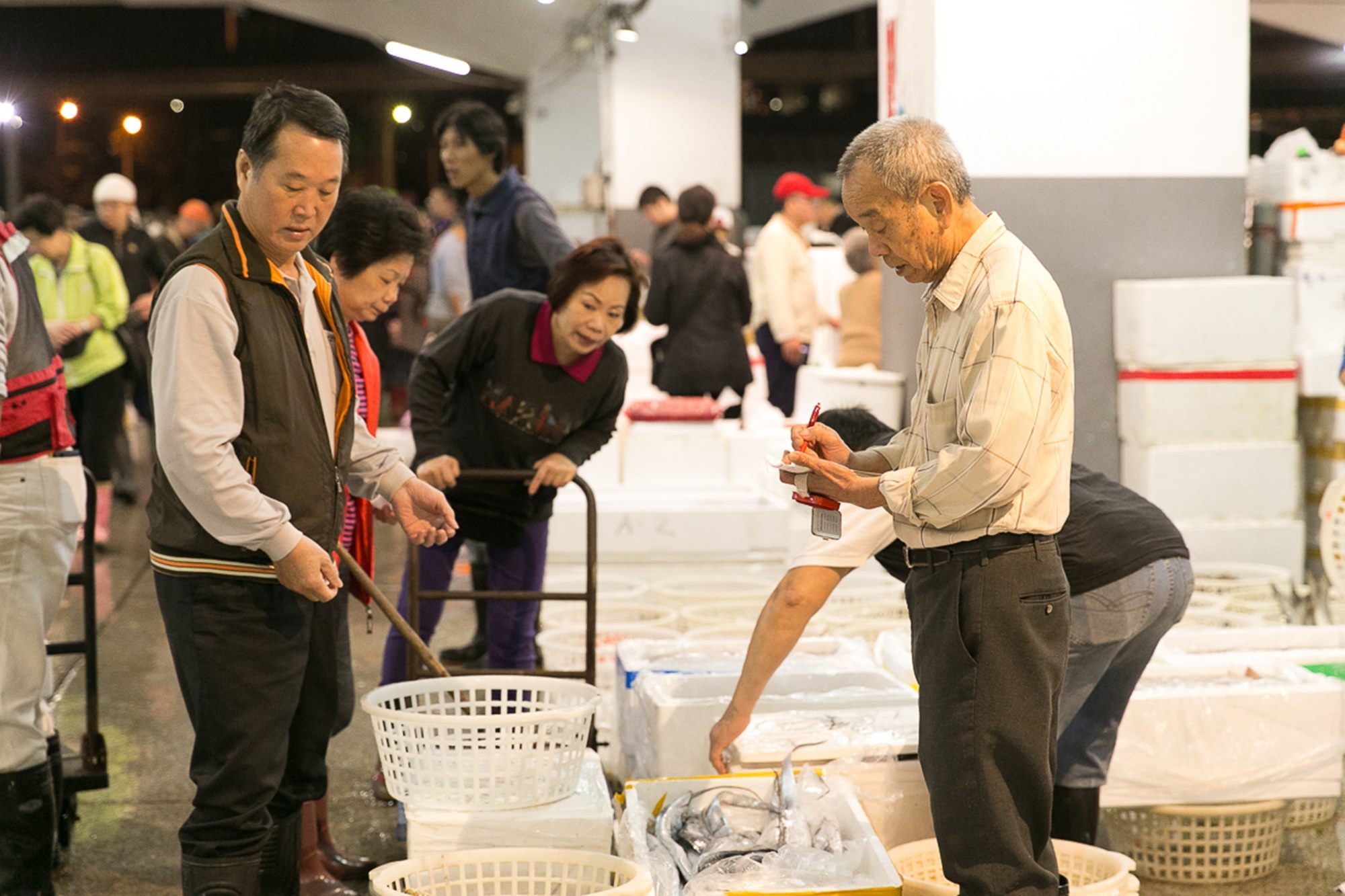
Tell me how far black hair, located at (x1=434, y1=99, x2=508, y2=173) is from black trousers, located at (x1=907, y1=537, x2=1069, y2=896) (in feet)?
10.1

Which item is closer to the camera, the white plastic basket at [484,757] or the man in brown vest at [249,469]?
the man in brown vest at [249,469]

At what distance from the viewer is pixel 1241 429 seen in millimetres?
5797

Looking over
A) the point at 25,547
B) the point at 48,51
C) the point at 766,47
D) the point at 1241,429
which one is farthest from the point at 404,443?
the point at 766,47

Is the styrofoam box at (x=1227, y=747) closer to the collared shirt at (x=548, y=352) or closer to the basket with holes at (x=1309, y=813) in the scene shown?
the basket with holes at (x=1309, y=813)

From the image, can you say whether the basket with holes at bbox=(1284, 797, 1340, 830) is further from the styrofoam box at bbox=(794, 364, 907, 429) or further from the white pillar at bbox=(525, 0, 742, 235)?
the white pillar at bbox=(525, 0, 742, 235)

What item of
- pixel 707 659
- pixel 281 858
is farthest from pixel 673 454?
pixel 281 858

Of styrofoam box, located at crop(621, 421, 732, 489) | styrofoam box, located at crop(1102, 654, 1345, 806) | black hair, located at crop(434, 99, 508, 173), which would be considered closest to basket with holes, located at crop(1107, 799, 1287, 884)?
styrofoam box, located at crop(1102, 654, 1345, 806)

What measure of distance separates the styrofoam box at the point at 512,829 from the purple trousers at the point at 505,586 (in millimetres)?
1384

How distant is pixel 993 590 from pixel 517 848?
106 centimetres

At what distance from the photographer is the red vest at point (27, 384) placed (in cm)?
311

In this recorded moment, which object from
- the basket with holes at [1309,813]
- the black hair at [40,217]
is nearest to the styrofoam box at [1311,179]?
the basket with holes at [1309,813]

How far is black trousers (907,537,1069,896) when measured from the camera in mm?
2471

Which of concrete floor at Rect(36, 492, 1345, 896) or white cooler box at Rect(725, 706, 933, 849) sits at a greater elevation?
white cooler box at Rect(725, 706, 933, 849)

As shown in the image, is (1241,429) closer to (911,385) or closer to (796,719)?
(911,385)
